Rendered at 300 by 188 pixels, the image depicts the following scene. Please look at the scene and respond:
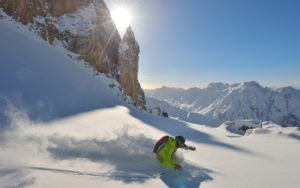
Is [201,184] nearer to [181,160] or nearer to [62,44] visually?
[181,160]

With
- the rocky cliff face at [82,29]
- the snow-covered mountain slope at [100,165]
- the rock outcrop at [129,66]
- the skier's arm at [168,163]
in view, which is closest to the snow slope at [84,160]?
the snow-covered mountain slope at [100,165]

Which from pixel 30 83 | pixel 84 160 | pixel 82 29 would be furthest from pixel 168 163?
pixel 82 29

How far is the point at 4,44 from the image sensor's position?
756 centimetres

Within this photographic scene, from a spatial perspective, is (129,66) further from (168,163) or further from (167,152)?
(168,163)

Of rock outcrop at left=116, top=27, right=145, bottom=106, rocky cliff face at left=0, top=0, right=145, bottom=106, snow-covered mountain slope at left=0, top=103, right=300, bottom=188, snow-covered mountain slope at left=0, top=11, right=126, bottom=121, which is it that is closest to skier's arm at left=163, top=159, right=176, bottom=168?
snow-covered mountain slope at left=0, top=103, right=300, bottom=188

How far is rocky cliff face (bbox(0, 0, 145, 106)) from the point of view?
1911 centimetres

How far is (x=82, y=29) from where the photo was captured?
25.3 meters

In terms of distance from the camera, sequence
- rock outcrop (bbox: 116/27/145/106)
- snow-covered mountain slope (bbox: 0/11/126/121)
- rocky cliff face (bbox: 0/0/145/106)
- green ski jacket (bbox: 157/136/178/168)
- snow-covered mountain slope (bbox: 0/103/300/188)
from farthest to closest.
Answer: rock outcrop (bbox: 116/27/145/106)
rocky cliff face (bbox: 0/0/145/106)
snow-covered mountain slope (bbox: 0/11/126/121)
green ski jacket (bbox: 157/136/178/168)
snow-covered mountain slope (bbox: 0/103/300/188)

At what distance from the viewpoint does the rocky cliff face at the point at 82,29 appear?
1911 cm

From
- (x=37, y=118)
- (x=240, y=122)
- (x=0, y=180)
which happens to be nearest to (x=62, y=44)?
(x=37, y=118)

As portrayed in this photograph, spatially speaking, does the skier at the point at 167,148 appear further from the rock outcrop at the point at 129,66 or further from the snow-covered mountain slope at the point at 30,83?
the rock outcrop at the point at 129,66

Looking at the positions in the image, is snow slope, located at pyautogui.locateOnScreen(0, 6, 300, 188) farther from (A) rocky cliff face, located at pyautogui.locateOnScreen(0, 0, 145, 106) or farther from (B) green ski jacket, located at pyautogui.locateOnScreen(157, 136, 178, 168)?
(A) rocky cliff face, located at pyautogui.locateOnScreen(0, 0, 145, 106)

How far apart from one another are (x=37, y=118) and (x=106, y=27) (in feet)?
103

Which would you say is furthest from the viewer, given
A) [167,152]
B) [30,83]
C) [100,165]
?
[30,83]
